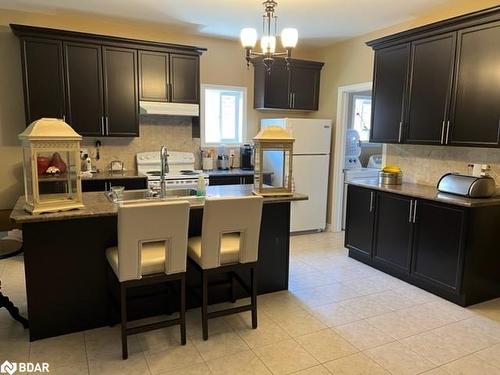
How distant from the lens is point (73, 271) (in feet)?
8.51

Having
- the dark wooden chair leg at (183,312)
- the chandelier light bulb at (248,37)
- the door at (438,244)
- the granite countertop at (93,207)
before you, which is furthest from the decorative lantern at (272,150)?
the door at (438,244)

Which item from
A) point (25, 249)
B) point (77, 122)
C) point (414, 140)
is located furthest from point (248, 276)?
point (77, 122)

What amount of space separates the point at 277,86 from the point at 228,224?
328cm

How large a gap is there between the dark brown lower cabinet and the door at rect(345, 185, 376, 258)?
0.04ft

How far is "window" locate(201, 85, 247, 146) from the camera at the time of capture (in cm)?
530

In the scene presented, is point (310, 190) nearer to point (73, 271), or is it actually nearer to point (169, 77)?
point (169, 77)

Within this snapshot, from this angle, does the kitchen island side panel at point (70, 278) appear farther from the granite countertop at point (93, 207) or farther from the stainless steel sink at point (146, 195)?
the stainless steel sink at point (146, 195)

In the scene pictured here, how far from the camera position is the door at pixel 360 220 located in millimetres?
4053

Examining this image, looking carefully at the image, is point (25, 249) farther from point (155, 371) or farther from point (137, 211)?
point (155, 371)

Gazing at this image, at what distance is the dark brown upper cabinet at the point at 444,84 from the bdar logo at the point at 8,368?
3821 millimetres

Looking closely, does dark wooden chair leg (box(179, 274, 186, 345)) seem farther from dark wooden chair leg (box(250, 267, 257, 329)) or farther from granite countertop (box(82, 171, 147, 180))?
granite countertop (box(82, 171, 147, 180))

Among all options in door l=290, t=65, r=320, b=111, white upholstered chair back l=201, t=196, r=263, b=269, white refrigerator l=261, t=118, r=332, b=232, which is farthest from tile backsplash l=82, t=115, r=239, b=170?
white upholstered chair back l=201, t=196, r=263, b=269

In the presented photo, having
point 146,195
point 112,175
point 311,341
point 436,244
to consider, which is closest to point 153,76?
point 112,175

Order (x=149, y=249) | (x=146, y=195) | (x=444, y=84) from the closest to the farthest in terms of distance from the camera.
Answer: (x=149, y=249)
(x=146, y=195)
(x=444, y=84)
